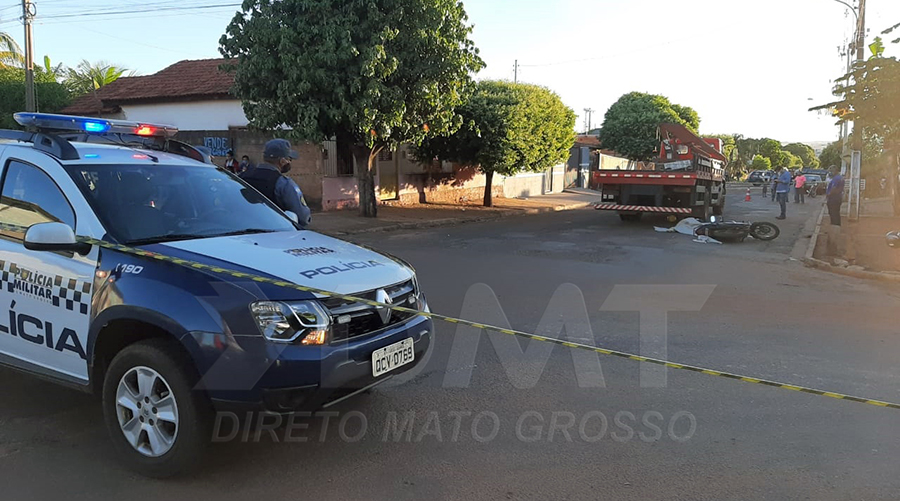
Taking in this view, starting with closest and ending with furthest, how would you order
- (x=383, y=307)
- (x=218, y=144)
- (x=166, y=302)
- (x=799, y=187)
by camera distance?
(x=166, y=302), (x=383, y=307), (x=218, y=144), (x=799, y=187)

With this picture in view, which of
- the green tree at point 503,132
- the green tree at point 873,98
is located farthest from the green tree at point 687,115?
Answer: the green tree at point 873,98

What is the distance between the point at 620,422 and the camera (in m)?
4.34

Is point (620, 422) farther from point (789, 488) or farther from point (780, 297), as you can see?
point (780, 297)

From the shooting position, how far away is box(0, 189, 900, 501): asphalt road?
3441 millimetres

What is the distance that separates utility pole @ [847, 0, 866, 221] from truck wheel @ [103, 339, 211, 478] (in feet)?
62.1

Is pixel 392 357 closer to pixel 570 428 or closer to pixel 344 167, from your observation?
pixel 570 428

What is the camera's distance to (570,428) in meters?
4.23

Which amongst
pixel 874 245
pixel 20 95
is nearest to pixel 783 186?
pixel 874 245

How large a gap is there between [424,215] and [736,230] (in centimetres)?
899

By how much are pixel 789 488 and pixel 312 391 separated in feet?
8.26

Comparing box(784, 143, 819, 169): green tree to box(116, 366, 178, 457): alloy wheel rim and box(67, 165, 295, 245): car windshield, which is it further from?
box(116, 366, 178, 457): alloy wheel rim

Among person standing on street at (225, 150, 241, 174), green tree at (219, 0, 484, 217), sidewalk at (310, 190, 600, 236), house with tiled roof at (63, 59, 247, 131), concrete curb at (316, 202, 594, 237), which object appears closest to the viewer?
green tree at (219, 0, 484, 217)

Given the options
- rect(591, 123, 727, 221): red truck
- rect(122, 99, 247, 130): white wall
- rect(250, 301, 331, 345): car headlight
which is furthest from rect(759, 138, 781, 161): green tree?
rect(250, 301, 331, 345): car headlight

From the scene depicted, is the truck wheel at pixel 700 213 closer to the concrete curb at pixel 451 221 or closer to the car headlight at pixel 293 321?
the concrete curb at pixel 451 221
